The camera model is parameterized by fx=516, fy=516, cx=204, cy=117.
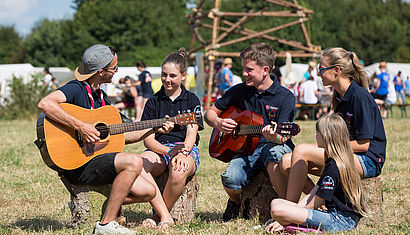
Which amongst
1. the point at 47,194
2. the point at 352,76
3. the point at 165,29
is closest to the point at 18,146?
the point at 47,194

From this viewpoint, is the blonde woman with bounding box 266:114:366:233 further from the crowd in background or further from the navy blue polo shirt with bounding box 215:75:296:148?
the crowd in background

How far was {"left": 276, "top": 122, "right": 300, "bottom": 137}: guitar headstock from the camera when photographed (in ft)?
14.2

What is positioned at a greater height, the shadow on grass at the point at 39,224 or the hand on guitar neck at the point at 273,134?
the hand on guitar neck at the point at 273,134

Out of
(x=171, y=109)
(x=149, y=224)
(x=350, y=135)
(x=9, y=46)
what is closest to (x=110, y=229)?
(x=149, y=224)

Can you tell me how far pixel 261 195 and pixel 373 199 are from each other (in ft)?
3.31

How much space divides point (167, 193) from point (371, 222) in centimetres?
182

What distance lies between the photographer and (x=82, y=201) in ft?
14.6

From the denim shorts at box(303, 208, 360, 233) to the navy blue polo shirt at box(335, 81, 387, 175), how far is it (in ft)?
1.96

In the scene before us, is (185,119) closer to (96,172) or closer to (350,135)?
(96,172)

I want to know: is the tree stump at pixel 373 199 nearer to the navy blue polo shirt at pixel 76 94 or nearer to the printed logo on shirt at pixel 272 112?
the printed logo on shirt at pixel 272 112

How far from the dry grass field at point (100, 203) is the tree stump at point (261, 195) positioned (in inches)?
5.8

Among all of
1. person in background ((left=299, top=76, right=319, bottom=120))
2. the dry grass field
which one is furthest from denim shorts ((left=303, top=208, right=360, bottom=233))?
person in background ((left=299, top=76, right=319, bottom=120))

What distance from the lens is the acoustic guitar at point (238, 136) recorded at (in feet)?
15.9

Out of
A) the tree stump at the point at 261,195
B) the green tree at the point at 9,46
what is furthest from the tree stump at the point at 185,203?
the green tree at the point at 9,46
